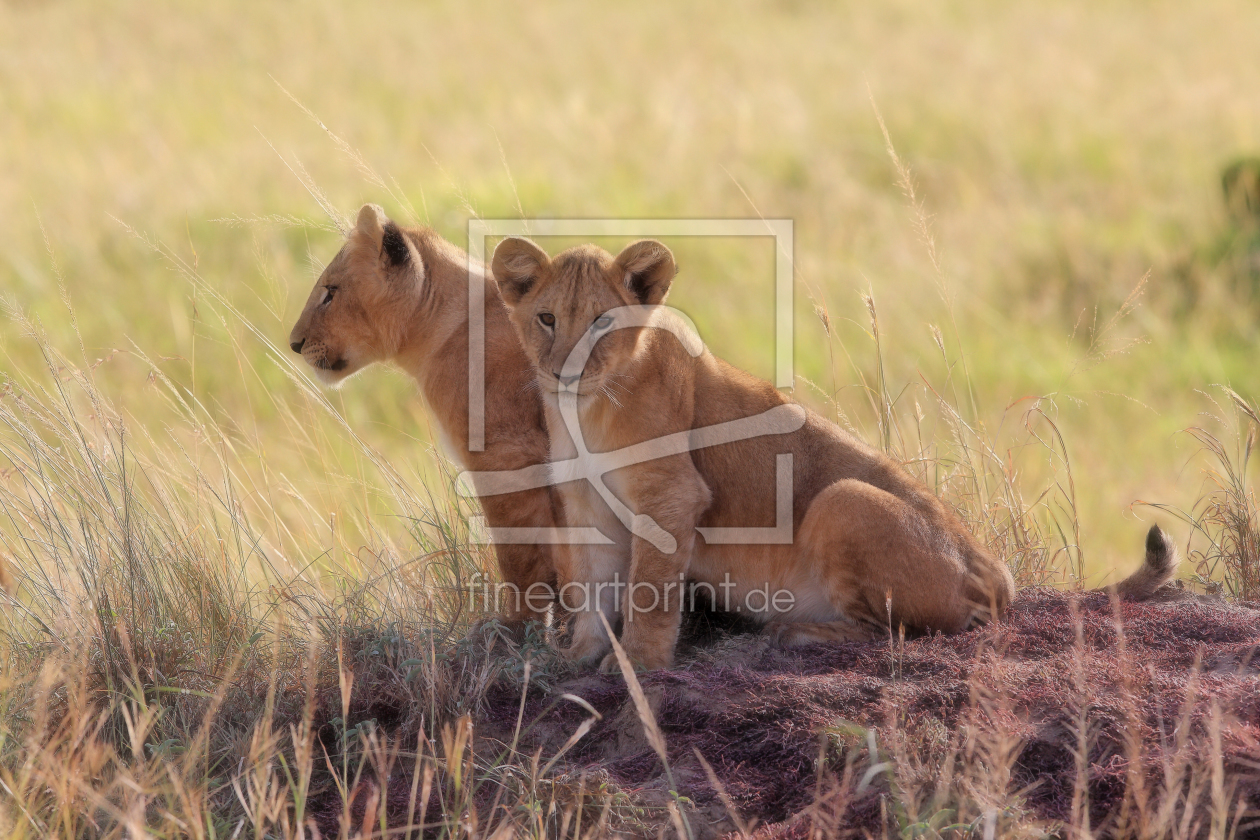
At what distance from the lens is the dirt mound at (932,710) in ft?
11.2

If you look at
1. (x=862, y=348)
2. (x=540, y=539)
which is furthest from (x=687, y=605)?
(x=862, y=348)

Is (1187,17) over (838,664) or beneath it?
over

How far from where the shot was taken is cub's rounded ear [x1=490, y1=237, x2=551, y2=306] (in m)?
4.48

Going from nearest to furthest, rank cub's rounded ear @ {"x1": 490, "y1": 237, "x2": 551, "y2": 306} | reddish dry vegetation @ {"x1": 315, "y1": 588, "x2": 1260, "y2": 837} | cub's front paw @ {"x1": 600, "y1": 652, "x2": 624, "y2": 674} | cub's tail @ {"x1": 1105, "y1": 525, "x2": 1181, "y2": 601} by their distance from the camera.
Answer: reddish dry vegetation @ {"x1": 315, "y1": 588, "x2": 1260, "y2": 837} < cub's front paw @ {"x1": 600, "y1": 652, "x2": 624, "y2": 674} < cub's rounded ear @ {"x1": 490, "y1": 237, "x2": 551, "y2": 306} < cub's tail @ {"x1": 1105, "y1": 525, "x2": 1181, "y2": 601}

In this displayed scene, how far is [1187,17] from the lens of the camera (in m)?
25.2

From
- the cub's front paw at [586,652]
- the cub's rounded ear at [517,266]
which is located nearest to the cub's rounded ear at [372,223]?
the cub's rounded ear at [517,266]

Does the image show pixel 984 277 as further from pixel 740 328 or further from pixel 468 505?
pixel 468 505

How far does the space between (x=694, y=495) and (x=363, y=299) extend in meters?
1.75

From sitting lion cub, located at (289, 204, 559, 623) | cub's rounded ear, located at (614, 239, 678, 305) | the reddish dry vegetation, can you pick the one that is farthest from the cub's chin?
the reddish dry vegetation

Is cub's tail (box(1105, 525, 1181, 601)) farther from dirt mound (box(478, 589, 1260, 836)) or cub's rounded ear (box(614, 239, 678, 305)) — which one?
cub's rounded ear (box(614, 239, 678, 305))

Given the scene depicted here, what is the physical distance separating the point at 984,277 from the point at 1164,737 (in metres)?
11.1

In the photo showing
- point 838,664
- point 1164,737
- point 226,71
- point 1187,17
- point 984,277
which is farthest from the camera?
point 1187,17

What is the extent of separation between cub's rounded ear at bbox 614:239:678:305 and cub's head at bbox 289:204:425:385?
3.66 ft

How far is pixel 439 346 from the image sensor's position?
5199mm
